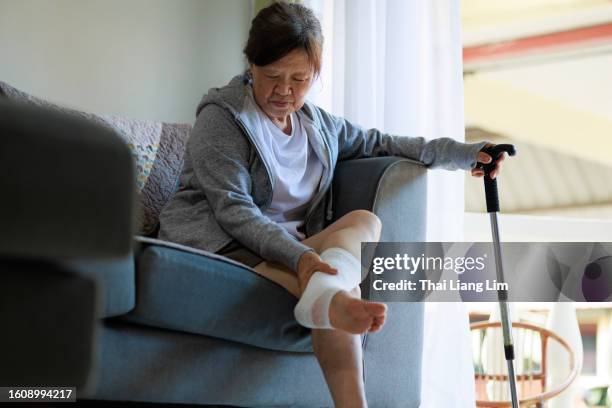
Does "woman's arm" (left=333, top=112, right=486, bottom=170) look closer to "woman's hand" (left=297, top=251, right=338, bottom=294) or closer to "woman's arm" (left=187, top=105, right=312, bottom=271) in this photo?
"woman's arm" (left=187, top=105, right=312, bottom=271)

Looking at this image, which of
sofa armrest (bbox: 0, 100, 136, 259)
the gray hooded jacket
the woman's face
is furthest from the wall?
sofa armrest (bbox: 0, 100, 136, 259)

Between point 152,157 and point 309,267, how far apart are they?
789 mm

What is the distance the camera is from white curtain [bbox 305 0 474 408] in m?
2.15

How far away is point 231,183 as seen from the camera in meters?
1.59

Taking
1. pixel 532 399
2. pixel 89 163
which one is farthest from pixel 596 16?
pixel 89 163

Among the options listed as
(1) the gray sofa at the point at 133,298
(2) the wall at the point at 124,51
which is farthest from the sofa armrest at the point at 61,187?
(2) the wall at the point at 124,51

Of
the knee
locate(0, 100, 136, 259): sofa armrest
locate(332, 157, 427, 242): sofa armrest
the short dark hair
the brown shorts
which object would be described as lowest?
locate(0, 100, 136, 259): sofa armrest

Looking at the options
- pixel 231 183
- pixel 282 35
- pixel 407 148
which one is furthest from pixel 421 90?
pixel 231 183

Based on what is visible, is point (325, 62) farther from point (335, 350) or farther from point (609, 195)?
point (609, 195)

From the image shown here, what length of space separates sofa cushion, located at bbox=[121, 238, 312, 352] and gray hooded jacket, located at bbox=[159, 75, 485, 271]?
86 millimetres

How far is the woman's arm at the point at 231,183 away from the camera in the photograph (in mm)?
1478

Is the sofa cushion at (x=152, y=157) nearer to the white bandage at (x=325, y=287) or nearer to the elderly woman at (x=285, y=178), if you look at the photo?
the elderly woman at (x=285, y=178)

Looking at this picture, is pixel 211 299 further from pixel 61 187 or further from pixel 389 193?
pixel 61 187

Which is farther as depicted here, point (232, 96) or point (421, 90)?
point (421, 90)
